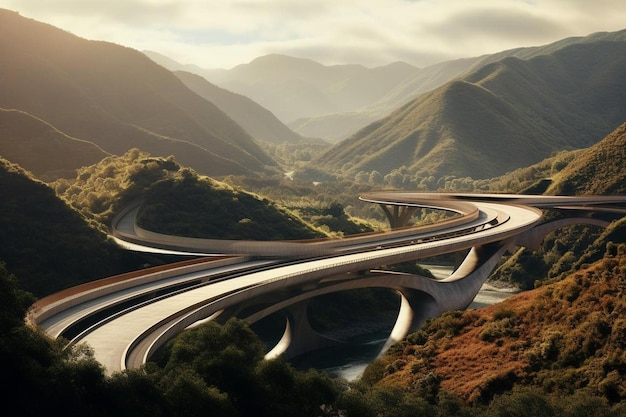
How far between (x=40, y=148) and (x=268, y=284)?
106128 millimetres

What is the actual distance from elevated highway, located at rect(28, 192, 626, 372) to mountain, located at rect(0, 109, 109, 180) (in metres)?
46.0

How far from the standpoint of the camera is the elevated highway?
43.8 m

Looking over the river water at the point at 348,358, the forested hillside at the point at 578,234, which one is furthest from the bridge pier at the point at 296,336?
the forested hillside at the point at 578,234

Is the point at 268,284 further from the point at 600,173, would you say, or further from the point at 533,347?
the point at 600,173

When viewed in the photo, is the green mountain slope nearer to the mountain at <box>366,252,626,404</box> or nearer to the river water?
the river water

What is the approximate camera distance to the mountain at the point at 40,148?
5536 inches

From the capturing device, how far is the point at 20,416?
25.7m

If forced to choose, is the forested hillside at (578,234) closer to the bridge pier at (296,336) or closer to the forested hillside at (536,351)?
the bridge pier at (296,336)

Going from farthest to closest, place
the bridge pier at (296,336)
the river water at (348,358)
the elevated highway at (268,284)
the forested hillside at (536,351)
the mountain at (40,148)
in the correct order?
the mountain at (40,148) → the bridge pier at (296,336) → the river water at (348,358) → the elevated highway at (268,284) → the forested hillside at (536,351)

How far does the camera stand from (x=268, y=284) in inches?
2128

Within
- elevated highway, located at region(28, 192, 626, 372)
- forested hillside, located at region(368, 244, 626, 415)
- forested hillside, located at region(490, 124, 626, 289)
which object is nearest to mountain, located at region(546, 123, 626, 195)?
forested hillside, located at region(490, 124, 626, 289)

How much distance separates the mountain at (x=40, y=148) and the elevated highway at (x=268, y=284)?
151ft

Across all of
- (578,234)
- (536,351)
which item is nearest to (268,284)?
(536,351)

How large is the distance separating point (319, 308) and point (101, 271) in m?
25.8
